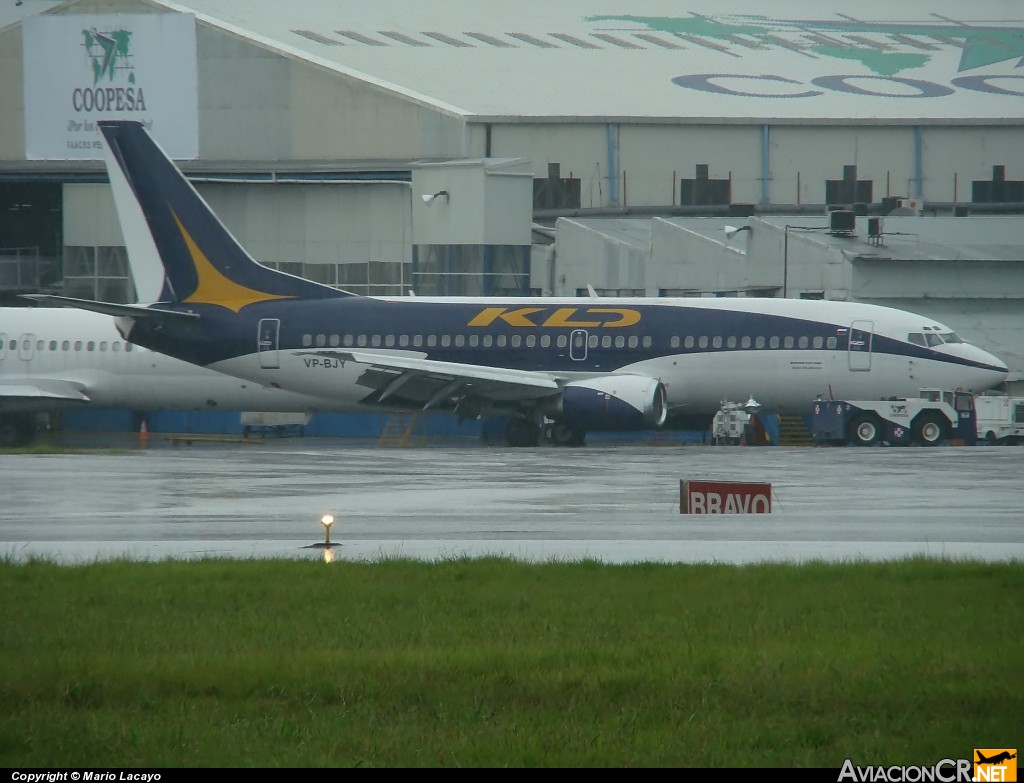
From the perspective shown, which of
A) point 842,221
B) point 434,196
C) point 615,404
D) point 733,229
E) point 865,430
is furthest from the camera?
point 434,196

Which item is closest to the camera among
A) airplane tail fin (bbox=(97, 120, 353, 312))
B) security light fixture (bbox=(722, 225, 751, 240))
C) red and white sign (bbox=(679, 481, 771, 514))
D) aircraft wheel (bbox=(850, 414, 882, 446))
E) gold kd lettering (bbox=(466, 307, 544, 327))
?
red and white sign (bbox=(679, 481, 771, 514))

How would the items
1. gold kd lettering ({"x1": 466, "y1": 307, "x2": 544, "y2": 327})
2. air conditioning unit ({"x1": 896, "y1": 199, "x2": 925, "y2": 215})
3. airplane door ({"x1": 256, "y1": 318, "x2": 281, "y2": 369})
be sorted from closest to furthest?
gold kd lettering ({"x1": 466, "y1": 307, "x2": 544, "y2": 327})
airplane door ({"x1": 256, "y1": 318, "x2": 281, "y2": 369})
air conditioning unit ({"x1": 896, "y1": 199, "x2": 925, "y2": 215})

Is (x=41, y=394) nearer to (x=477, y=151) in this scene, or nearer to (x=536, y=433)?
(x=536, y=433)

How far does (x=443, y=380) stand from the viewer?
38.3 metres

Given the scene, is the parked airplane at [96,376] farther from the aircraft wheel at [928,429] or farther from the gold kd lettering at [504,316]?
the aircraft wheel at [928,429]

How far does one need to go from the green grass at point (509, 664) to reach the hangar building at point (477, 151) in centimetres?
3704

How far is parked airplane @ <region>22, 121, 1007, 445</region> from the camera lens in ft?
124

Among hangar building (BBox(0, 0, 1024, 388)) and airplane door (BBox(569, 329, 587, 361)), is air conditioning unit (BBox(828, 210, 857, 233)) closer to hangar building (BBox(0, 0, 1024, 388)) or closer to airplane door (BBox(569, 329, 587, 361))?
hangar building (BBox(0, 0, 1024, 388))

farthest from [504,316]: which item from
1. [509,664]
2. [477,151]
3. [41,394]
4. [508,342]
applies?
[509,664]

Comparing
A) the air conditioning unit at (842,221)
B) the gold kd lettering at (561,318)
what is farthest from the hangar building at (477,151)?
the gold kd lettering at (561,318)

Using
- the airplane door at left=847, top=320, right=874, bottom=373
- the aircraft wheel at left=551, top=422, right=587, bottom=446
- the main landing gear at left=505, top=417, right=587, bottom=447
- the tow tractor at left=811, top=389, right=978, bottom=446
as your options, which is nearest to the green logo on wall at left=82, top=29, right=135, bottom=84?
the main landing gear at left=505, top=417, right=587, bottom=447

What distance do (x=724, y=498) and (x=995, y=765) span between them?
12.8 m

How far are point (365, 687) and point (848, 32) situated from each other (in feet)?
241

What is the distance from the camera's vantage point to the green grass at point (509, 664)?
332 inches
